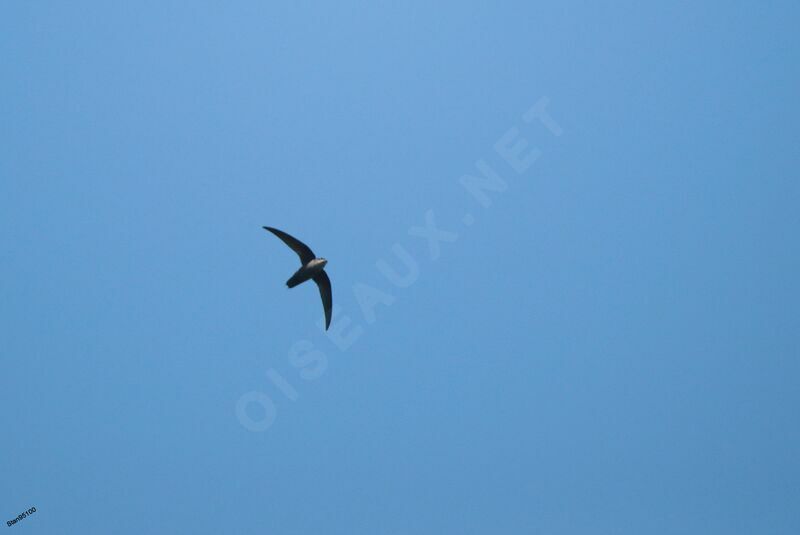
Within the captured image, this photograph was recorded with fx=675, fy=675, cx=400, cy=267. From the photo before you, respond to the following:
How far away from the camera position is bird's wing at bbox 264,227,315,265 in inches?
976

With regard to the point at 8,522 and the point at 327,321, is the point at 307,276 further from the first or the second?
the point at 8,522

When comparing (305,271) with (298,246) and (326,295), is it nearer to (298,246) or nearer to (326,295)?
(298,246)

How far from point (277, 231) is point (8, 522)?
53.2 ft

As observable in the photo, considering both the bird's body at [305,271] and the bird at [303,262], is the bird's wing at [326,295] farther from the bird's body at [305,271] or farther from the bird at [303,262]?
A: the bird's body at [305,271]

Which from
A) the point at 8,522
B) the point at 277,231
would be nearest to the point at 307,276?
the point at 277,231

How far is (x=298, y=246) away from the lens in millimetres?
25031

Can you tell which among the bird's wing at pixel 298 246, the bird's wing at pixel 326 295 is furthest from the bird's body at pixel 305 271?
the bird's wing at pixel 326 295

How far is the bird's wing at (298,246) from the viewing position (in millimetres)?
24781

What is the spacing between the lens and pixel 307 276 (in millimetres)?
25203

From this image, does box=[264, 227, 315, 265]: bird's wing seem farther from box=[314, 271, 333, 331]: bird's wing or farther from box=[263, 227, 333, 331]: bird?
box=[314, 271, 333, 331]: bird's wing

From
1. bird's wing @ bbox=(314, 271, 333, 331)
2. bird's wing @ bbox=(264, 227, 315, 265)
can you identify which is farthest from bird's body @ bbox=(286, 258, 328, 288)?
bird's wing @ bbox=(314, 271, 333, 331)

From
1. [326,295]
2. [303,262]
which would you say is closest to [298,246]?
[303,262]

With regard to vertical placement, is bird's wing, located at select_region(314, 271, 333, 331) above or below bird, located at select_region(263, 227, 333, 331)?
below

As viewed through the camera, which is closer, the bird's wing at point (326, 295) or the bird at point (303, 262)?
the bird at point (303, 262)
